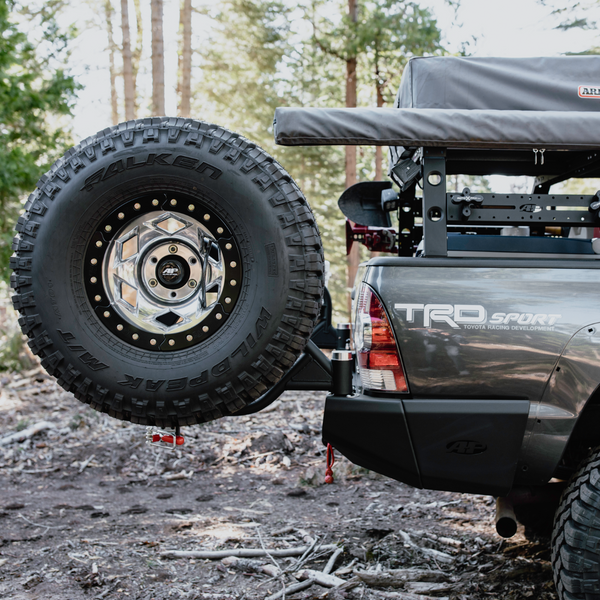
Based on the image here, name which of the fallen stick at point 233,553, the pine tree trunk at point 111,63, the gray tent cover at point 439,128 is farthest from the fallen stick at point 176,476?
the pine tree trunk at point 111,63

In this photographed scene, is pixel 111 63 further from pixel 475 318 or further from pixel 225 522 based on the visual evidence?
pixel 475 318

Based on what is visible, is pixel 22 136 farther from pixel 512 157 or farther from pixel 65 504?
pixel 512 157

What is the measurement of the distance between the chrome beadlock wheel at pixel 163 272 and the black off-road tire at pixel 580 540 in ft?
5.57

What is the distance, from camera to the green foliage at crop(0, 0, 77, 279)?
9727 mm

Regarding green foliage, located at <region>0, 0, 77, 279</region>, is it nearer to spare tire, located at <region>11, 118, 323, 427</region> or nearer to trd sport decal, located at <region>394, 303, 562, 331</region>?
spare tire, located at <region>11, 118, 323, 427</region>

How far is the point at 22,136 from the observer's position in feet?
35.0

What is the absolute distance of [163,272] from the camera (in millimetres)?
2580

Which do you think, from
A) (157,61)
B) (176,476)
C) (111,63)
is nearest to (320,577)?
(176,476)

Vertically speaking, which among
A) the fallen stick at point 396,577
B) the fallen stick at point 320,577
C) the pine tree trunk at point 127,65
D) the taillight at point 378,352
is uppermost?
the pine tree trunk at point 127,65

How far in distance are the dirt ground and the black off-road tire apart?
0.69 metres

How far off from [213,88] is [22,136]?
7.76 m

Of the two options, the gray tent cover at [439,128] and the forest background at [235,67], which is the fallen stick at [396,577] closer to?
the gray tent cover at [439,128]

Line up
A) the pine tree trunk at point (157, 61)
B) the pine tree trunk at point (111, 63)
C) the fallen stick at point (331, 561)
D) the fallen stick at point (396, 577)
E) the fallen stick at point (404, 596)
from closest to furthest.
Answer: the fallen stick at point (404, 596) → the fallen stick at point (396, 577) → the fallen stick at point (331, 561) → the pine tree trunk at point (157, 61) → the pine tree trunk at point (111, 63)

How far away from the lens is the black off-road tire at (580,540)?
2283 millimetres
